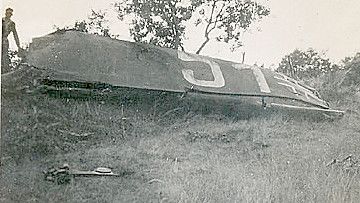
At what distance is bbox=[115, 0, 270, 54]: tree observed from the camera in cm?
245

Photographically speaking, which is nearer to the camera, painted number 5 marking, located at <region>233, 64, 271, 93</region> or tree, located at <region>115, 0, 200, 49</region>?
tree, located at <region>115, 0, 200, 49</region>

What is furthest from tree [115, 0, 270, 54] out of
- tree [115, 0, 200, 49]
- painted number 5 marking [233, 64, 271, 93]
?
painted number 5 marking [233, 64, 271, 93]

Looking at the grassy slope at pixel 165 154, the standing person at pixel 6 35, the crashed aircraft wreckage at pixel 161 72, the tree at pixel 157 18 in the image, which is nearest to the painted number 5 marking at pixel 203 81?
the crashed aircraft wreckage at pixel 161 72

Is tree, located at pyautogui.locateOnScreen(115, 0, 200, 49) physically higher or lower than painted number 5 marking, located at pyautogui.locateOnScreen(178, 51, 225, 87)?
higher

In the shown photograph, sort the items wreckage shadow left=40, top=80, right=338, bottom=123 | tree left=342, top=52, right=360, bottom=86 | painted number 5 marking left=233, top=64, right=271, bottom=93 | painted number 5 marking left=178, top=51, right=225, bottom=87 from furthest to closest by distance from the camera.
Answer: painted number 5 marking left=233, top=64, right=271, bottom=93 → painted number 5 marking left=178, top=51, right=225, bottom=87 → tree left=342, top=52, right=360, bottom=86 → wreckage shadow left=40, top=80, right=338, bottom=123

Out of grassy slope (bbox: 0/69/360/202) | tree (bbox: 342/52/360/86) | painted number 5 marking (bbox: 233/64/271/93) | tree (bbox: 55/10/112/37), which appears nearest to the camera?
grassy slope (bbox: 0/69/360/202)

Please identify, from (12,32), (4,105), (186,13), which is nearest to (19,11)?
(12,32)

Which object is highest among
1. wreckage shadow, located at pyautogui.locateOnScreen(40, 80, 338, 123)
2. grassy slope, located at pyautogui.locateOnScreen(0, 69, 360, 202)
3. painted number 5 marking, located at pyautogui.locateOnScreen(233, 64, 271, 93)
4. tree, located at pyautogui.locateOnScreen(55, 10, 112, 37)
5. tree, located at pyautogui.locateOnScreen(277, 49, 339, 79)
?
tree, located at pyautogui.locateOnScreen(55, 10, 112, 37)

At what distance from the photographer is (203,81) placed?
313 cm

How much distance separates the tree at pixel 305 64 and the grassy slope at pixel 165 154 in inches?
15.2

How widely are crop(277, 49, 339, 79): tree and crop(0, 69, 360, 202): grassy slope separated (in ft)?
1.27

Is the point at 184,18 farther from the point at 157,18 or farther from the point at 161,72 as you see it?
the point at 161,72

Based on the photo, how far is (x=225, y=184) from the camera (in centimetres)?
224

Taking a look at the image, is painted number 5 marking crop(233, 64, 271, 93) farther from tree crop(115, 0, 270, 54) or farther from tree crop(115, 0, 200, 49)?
tree crop(115, 0, 200, 49)
